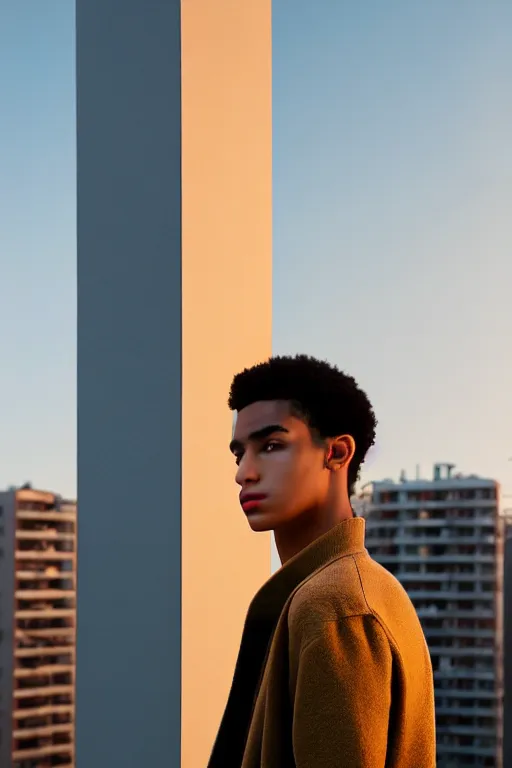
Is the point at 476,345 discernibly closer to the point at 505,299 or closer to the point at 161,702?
the point at 505,299

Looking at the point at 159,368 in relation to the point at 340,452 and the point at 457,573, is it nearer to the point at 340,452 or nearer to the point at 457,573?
the point at 340,452

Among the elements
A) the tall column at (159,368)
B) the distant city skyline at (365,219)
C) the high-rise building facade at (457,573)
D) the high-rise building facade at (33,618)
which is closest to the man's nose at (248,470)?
the distant city skyline at (365,219)

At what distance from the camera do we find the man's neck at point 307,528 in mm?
792

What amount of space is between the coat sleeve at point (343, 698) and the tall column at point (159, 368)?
2.13 feet

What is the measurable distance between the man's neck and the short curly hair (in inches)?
1.3

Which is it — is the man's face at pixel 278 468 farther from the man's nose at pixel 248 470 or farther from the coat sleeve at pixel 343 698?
the coat sleeve at pixel 343 698

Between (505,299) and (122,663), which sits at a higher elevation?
(505,299)

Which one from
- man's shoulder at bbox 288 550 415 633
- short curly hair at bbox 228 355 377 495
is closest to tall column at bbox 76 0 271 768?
short curly hair at bbox 228 355 377 495

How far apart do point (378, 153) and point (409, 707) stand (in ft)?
16.8

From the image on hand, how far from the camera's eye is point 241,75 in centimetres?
145

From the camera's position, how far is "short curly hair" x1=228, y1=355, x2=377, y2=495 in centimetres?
81

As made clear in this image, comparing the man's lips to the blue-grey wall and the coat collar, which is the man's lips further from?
the blue-grey wall

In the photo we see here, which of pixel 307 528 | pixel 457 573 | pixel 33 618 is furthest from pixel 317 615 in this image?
pixel 457 573

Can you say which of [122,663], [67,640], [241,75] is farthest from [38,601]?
[241,75]
